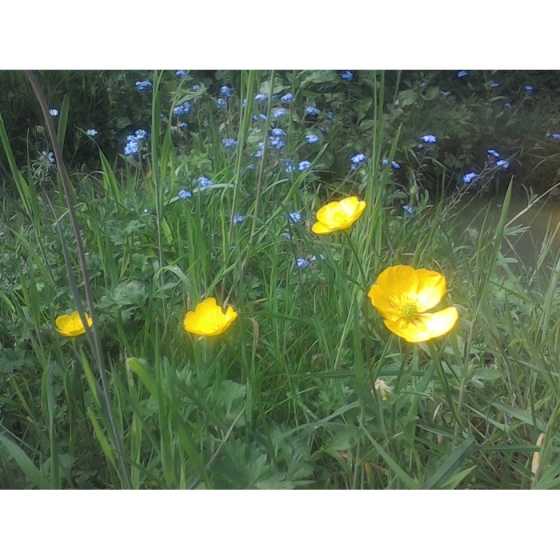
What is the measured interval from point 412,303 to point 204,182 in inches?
15.5

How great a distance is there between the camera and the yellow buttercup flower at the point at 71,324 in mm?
854

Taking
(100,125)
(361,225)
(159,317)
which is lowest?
(159,317)

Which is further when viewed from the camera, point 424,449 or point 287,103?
point 287,103

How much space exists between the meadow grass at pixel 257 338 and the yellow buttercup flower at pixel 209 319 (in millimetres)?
19

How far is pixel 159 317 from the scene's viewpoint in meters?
0.91

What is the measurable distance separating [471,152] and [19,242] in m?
0.73

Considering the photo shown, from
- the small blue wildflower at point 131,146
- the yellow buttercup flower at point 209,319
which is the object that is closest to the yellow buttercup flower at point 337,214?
the yellow buttercup flower at point 209,319

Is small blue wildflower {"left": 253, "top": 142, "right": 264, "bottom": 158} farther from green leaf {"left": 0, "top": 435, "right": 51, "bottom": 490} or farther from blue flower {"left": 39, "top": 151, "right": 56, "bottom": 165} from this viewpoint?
green leaf {"left": 0, "top": 435, "right": 51, "bottom": 490}

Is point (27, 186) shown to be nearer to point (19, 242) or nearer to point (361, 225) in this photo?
point (19, 242)

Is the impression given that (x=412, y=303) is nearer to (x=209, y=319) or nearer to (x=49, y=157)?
(x=209, y=319)

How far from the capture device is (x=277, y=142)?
3.11ft

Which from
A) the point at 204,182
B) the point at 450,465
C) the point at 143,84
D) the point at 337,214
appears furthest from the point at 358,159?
the point at 450,465
